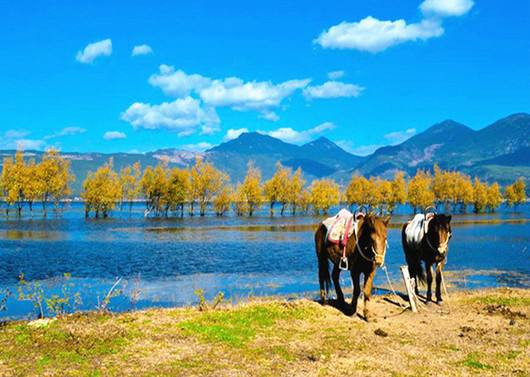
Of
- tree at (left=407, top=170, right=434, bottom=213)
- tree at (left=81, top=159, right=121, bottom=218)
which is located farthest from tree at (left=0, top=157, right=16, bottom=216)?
tree at (left=407, top=170, right=434, bottom=213)

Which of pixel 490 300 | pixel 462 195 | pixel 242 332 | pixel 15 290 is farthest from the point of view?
pixel 462 195

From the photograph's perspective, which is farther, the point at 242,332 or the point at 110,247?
the point at 110,247

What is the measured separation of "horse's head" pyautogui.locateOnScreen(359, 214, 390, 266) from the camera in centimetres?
1470

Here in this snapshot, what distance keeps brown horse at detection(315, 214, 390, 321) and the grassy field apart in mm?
1058

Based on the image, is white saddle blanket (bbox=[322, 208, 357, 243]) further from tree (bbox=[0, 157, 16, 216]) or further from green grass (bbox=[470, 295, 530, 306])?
tree (bbox=[0, 157, 16, 216])

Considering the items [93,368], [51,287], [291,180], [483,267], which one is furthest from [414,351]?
[291,180]

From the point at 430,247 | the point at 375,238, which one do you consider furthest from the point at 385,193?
the point at 375,238

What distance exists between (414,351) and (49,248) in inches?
1645

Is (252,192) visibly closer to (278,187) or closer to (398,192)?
(278,187)

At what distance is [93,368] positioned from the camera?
34.0 feet

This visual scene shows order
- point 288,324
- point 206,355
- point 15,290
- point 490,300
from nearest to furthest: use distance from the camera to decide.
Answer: point 206,355, point 288,324, point 490,300, point 15,290

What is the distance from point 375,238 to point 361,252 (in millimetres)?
801

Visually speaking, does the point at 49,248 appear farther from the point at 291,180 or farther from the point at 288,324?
the point at 291,180

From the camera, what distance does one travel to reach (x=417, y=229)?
19344mm
